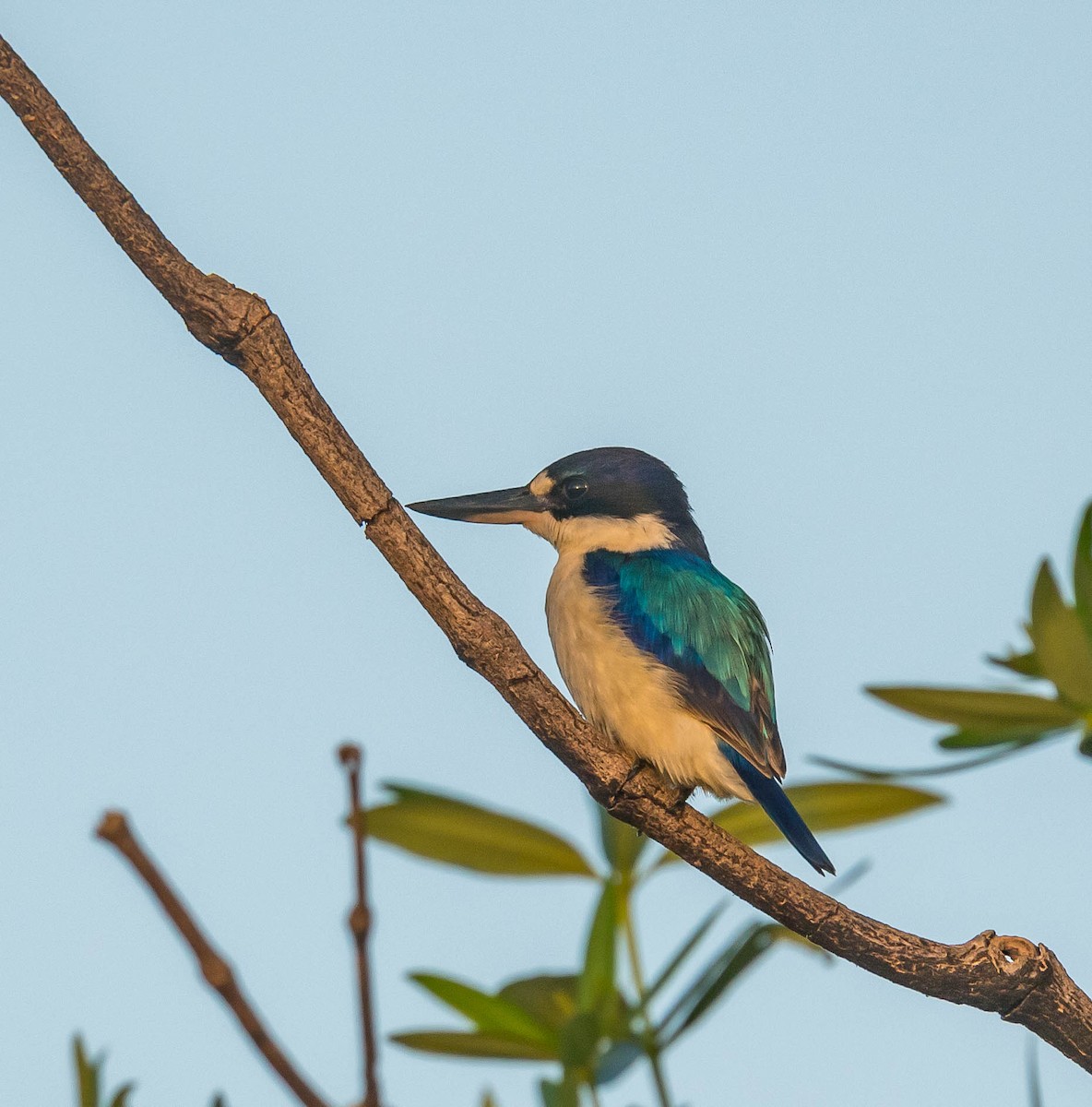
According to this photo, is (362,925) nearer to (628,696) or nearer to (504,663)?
(504,663)

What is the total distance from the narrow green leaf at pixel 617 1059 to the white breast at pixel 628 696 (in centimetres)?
213

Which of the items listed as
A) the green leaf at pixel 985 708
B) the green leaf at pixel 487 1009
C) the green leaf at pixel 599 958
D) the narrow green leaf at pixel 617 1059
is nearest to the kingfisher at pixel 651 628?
the green leaf at pixel 985 708

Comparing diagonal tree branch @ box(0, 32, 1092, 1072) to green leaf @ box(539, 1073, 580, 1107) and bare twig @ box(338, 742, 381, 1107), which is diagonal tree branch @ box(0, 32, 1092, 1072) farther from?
bare twig @ box(338, 742, 381, 1107)

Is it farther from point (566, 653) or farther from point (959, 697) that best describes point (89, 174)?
point (566, 653)

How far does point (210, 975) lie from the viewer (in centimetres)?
80

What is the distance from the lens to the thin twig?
30.7 inches

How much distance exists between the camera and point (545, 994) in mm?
1634

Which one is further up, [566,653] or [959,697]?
[566,653]

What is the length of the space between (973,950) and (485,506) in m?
2.49

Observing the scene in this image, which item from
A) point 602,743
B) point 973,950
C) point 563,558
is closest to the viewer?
point 973,950

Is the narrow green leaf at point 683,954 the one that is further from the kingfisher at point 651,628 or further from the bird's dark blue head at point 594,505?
the bird's dark blue head at point 594,505

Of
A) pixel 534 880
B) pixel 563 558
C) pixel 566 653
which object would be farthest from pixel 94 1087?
pixel 563 558

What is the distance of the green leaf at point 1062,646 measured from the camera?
192 cm

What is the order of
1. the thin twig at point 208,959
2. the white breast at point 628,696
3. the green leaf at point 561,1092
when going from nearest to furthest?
1. the thin twig at point 208,959
2. the green leaf at point 561,1092
3. the white breast at point 628,696
